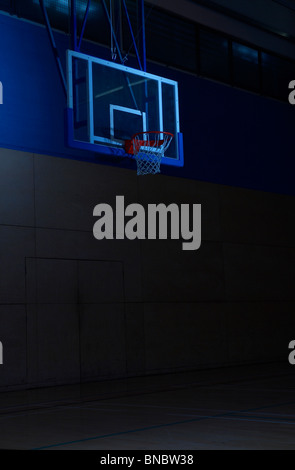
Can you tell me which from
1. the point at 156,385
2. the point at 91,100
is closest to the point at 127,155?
the point at 91,100

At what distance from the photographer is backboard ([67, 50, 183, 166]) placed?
11.4 meters

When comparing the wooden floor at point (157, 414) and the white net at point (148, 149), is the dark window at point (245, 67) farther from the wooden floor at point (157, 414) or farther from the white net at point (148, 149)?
the wooden floor at point (157, 414)

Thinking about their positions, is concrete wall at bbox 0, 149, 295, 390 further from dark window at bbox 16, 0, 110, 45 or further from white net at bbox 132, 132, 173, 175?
dark window at bbox 16, 0, 110, 45

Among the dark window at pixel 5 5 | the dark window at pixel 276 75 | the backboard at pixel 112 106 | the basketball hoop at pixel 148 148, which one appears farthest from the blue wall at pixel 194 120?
the basketball hoop at pixel 148 148

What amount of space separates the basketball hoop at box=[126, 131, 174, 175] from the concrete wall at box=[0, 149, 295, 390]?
2.60 m

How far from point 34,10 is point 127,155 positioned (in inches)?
181

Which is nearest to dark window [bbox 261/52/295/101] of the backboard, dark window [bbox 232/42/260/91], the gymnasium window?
the gymnasium window

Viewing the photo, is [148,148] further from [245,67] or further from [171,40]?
[245,67]

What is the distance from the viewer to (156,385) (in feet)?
42.6

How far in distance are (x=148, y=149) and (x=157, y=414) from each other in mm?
4814

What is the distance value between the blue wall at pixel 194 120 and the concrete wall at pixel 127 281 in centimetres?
37

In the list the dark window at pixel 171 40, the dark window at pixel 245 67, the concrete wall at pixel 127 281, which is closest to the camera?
the concrete wall at pixel 127 281

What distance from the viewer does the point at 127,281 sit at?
1509 centimetres

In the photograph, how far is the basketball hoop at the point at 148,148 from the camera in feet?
38.7
